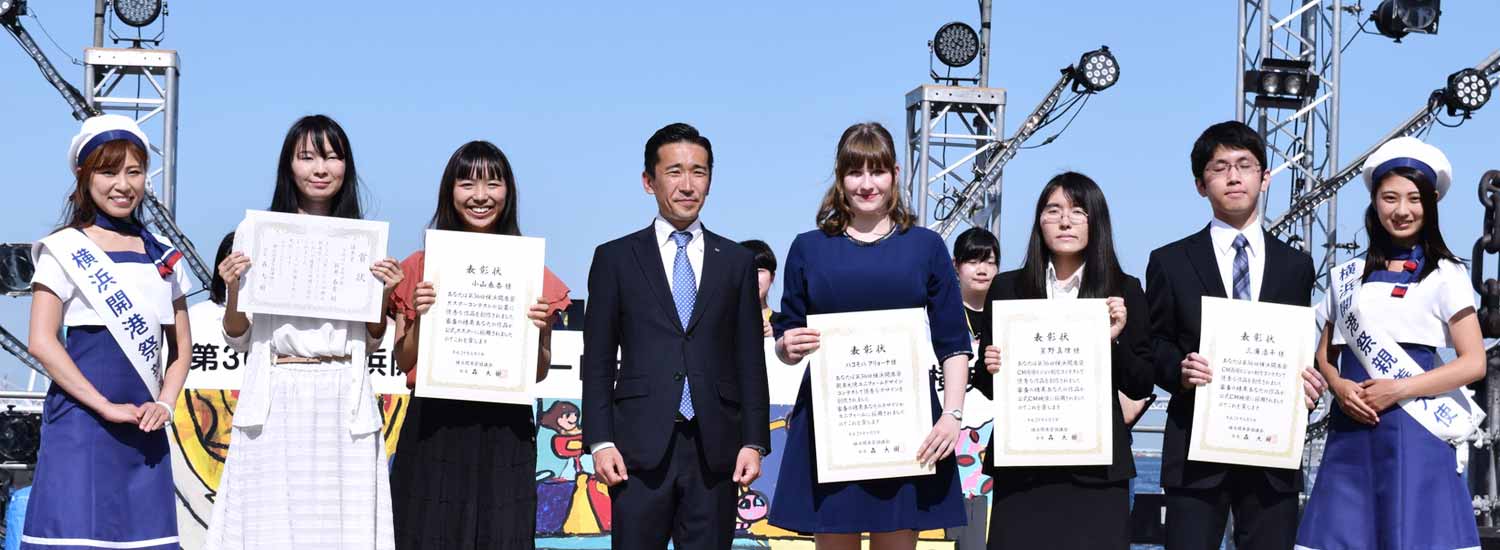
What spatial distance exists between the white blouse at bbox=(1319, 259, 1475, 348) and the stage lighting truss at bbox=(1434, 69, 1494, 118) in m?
9.71

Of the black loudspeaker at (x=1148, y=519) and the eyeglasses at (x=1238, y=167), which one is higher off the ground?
the eyeglasses at (x=1238, y=167)

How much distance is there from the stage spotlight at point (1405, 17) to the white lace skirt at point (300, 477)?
10.9m

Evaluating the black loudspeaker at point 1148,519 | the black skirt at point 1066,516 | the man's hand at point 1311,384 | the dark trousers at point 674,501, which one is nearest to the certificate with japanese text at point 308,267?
the dark trousers at point 674,501

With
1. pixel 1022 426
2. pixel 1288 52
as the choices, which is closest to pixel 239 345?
pixel 1022 426

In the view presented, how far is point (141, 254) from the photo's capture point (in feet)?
13.0

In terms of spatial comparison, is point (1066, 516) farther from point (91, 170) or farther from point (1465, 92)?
point (1465, 92)

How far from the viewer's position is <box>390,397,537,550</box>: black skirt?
403cm

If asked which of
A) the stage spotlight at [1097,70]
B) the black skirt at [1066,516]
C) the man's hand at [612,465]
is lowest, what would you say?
the black skirt at [1066,516]

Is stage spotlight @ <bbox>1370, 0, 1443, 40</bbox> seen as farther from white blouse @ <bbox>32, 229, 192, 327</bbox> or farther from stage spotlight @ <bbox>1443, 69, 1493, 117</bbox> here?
white blouse @ <bbox>32, 229, 192, 327</bbox>

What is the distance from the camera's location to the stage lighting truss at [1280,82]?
1211cm

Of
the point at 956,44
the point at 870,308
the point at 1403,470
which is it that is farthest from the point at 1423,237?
the point at 956,44

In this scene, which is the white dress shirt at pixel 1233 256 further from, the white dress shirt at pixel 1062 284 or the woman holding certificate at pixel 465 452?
the woman holding certificate at pixel 465 452

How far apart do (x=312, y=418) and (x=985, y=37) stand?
10.7m

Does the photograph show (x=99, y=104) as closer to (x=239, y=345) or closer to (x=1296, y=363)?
(x=239, y=345)
